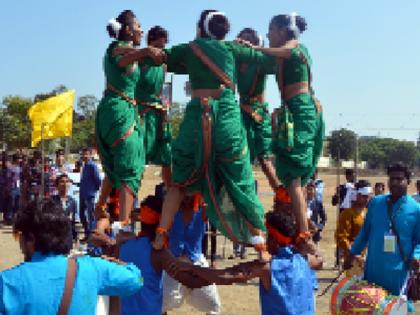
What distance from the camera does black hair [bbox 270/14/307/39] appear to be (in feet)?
18.6

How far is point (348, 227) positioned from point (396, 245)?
3.41m

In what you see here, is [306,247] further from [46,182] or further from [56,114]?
[56,114]

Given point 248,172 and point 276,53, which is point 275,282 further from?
point 276,53

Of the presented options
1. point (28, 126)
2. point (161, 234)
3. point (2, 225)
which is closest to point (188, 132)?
point (161, 234)

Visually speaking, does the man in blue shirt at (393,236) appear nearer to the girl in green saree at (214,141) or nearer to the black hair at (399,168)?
the black hair at (399,168)

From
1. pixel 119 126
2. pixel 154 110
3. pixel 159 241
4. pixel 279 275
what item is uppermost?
pixel 154 110

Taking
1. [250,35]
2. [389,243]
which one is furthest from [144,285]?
[250,35]

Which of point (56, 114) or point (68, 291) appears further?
point (56, 114)

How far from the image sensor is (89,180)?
1325 centimetres

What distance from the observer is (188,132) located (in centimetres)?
521

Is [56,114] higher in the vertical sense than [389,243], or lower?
higher

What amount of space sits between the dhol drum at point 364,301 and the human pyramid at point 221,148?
1.35ft

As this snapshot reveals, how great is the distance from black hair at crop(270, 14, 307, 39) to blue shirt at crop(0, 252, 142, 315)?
3.04 metres

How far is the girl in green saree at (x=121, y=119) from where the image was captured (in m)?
6.17
